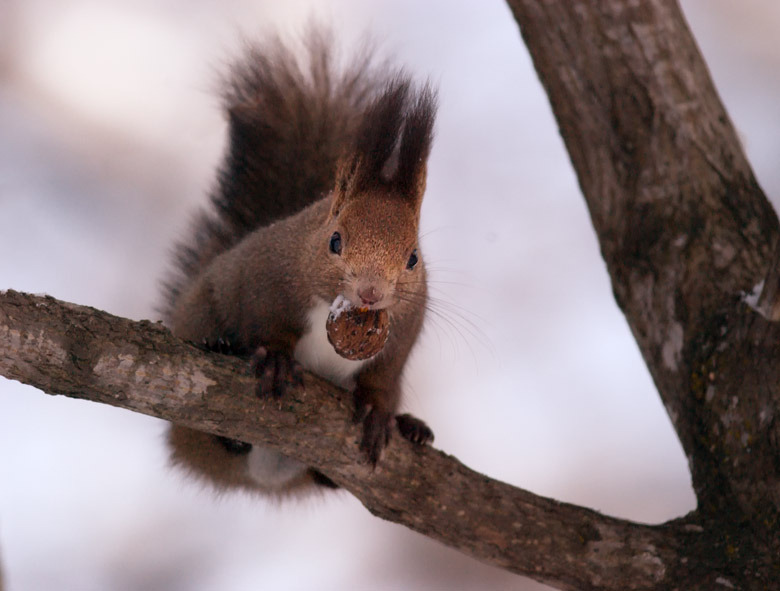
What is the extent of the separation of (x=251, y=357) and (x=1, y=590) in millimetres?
1190

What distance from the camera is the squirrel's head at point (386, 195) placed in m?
2.19

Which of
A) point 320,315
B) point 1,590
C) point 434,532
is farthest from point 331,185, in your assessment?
point 1,590

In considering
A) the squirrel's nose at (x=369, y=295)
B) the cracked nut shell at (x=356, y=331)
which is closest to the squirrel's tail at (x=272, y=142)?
the cracked nut shell at (x=356, y=331)

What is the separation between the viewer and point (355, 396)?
7.95ft

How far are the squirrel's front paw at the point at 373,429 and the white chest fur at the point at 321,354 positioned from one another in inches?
8.0

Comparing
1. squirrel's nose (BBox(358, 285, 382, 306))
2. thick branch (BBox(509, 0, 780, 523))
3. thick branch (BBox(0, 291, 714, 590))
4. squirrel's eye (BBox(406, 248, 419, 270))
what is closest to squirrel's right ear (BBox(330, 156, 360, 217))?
squirrel's eye (BBox(406, 248, 419, 270))

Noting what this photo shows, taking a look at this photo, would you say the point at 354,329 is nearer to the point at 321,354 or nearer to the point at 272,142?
the point at 321,354

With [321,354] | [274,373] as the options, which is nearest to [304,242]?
[321,354]

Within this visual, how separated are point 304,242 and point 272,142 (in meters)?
0.83

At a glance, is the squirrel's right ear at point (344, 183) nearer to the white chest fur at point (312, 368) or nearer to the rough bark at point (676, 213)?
the white chest fur at point (312, 368)

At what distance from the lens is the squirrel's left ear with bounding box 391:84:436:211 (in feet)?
7.57

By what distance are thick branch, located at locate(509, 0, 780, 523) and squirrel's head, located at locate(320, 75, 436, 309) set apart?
0.72 metres

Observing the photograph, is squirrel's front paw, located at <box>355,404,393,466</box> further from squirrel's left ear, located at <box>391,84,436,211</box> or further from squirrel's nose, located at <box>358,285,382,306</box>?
squirrel's left ear, located at <box>391,84,436,211</box>

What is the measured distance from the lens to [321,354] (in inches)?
100
